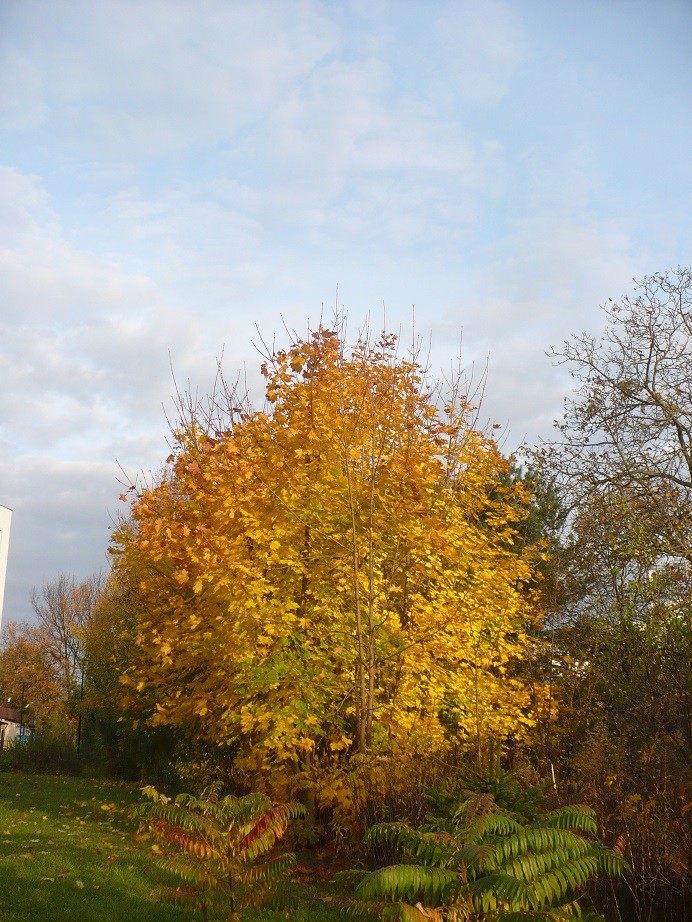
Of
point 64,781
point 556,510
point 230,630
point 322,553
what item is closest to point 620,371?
point 556,510

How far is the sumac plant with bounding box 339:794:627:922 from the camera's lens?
16.7 feet

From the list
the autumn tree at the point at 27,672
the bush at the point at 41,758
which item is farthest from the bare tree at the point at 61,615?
the bush at the point at 41,758

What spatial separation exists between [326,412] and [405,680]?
3818 mm

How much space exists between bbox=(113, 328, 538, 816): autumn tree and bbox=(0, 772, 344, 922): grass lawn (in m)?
1.76

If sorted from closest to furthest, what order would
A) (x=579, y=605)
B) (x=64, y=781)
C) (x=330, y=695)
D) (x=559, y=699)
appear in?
(x=330, y=695) < (x=559, y=699) < (x=579, y=605) < (x=64, y=781)

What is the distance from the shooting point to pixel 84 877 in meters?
7.89

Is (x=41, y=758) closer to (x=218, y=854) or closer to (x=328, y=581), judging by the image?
(x=328, y=581)

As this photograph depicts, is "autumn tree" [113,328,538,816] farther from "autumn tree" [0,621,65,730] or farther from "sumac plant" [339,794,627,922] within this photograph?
"autumn tree" [0,621,65,730]

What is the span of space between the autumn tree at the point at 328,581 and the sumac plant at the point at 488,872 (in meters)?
3.74

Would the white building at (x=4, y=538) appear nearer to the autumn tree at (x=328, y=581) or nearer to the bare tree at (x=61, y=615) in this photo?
the bare tree at (x=61, y=615)

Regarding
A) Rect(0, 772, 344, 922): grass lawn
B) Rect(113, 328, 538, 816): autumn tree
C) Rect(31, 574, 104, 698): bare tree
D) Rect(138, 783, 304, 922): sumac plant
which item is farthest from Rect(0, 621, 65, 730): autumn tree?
Rect(138, 783, 304, 922): sumac plant

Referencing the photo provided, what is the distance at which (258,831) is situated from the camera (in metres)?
6.25

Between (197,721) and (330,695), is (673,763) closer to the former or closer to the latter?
(330,695)

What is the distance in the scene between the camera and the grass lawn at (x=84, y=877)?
6.75 meters
